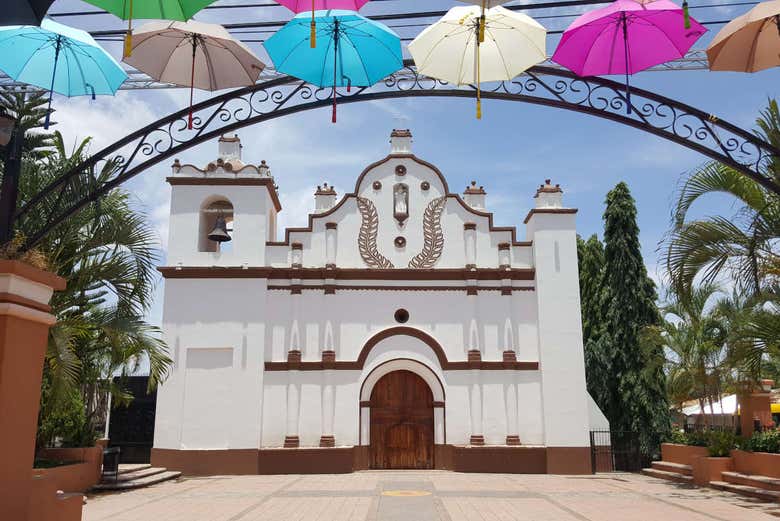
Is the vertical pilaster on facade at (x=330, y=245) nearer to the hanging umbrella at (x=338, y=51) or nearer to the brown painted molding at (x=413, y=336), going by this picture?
the brown painted molding at (x=413, y=336)

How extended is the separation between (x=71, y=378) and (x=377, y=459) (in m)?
10.8

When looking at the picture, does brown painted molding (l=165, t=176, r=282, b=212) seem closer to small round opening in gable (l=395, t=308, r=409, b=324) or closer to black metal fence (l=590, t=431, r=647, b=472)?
small round opening in gable (l=395, t=308, r=409, b=324)

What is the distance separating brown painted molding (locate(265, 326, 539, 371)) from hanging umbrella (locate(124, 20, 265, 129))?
11389 millimetres

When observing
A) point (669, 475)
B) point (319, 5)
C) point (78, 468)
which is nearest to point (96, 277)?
point (78, 468)

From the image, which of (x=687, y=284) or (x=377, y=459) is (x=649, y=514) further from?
(x=377, y=459)

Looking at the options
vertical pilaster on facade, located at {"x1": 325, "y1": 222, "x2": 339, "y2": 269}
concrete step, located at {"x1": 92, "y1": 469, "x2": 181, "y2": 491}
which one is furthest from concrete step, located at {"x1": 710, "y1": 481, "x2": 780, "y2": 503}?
concrete step, located at {"x1": 92, "y1": 469, "x2": 181, "y2": 491}

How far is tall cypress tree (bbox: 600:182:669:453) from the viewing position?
76.8 ft

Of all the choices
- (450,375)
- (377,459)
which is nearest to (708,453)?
(450,375)

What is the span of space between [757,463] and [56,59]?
14.8 meters

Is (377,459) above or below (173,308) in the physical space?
below

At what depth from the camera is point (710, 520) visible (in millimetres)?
11117

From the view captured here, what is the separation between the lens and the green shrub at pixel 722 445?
15852mm

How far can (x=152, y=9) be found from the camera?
775 cm

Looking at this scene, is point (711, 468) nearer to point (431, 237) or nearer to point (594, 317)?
point (431, 237)
